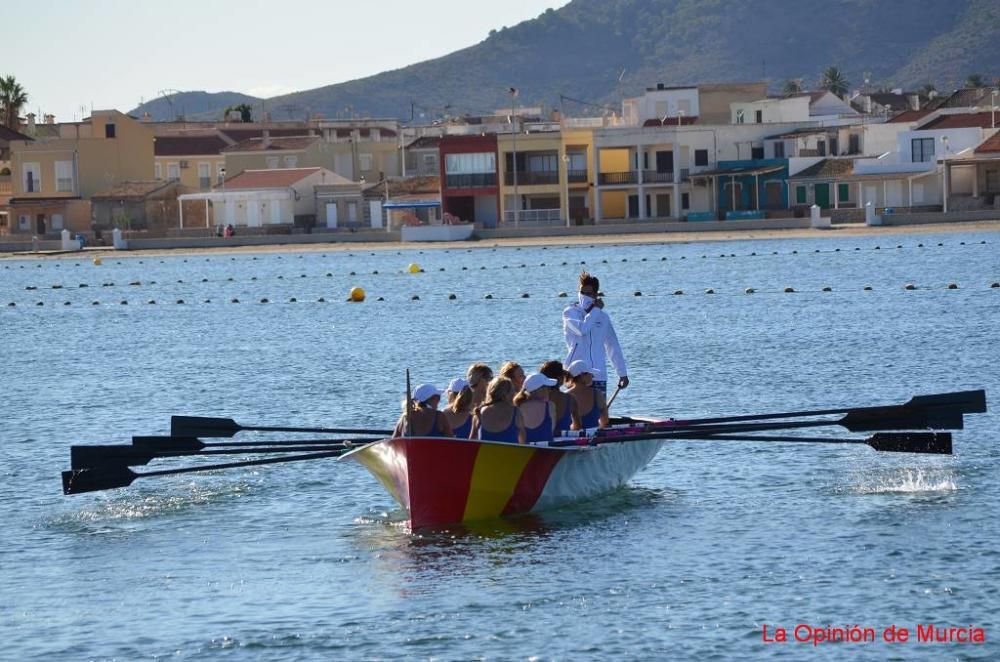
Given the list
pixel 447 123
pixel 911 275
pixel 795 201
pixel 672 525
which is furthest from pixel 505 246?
pixel 672 525

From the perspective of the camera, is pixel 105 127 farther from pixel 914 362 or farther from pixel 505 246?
pixel 914 362

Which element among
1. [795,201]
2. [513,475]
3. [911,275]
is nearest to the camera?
[513,475]

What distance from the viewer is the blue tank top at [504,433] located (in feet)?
63.5

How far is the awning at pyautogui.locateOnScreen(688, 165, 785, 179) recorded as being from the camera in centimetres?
10606

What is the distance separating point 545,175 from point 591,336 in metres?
89.2

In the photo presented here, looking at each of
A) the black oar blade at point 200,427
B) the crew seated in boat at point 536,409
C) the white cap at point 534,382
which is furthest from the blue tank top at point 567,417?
the black oar blade at point 200,427

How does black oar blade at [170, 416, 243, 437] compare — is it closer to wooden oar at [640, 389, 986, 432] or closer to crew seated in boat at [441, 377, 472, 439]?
crew seated in boat at [441, 377, 472, 439]

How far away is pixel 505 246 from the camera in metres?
100

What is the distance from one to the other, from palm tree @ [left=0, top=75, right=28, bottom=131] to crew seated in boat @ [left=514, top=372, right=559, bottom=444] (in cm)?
14306

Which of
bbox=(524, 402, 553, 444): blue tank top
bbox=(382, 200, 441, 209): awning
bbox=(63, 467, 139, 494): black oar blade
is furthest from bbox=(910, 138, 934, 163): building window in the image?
bbox=(63, 467, 139, 494): black oar blade

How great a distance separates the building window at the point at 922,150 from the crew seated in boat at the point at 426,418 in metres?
88.2

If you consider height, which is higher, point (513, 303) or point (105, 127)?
point (105, 127)

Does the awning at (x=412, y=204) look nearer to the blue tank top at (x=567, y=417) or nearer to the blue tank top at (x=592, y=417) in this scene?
the blue tank top at (x=592, y=417)

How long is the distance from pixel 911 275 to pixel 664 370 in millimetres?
31266
